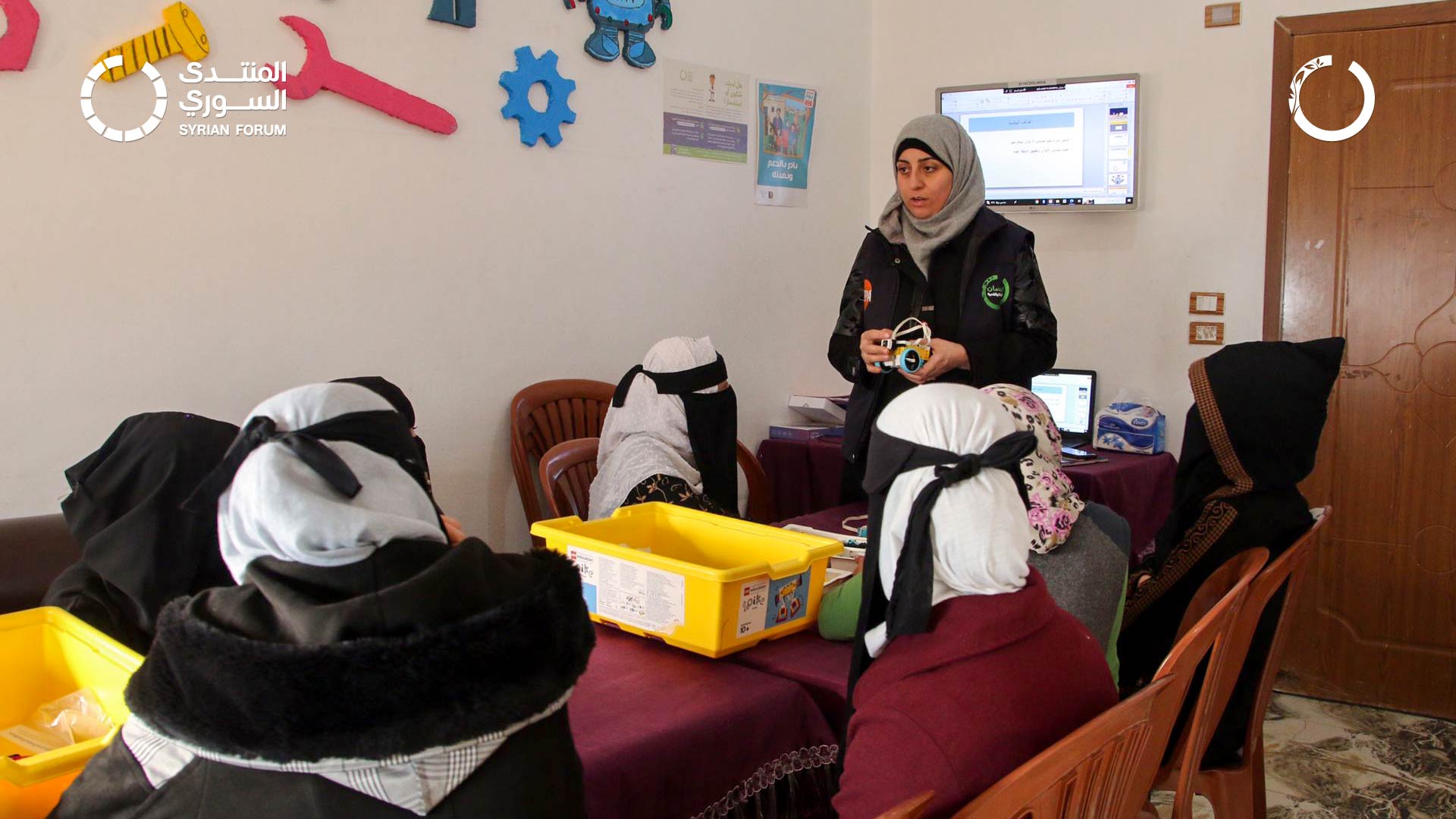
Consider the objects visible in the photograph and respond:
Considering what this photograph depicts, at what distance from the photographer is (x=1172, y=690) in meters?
1.33

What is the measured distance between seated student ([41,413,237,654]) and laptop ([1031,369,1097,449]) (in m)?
2.86

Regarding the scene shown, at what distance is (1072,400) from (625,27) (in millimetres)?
1972

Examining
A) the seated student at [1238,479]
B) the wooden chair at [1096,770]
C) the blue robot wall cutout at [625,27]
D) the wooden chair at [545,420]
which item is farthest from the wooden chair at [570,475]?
the wooden chair at [1096,770]

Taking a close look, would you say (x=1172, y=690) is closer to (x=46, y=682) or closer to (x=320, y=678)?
(x=320, y=678)

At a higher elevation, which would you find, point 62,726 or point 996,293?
point 996,293

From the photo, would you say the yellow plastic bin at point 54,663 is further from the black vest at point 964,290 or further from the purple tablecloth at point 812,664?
the black vest at point 964,290

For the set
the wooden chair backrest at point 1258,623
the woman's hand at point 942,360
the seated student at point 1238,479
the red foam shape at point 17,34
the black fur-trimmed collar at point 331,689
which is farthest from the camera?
the woman's hand at point 942,360

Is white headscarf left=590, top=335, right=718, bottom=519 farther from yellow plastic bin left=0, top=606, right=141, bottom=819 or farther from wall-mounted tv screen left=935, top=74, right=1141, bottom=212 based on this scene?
wall-mounted tv screen left=935, top=74, right=1141, bottom=212

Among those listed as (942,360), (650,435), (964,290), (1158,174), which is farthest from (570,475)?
(1158,174)

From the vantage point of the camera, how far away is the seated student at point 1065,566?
67.9 inches

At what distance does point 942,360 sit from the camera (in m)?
2.59

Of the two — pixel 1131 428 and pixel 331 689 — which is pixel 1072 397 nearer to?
pixel 1131 428

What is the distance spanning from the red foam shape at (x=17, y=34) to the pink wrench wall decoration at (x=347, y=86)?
515 mm

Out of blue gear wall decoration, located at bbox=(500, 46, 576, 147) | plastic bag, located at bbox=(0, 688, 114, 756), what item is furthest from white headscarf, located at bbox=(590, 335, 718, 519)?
plastic bag, located at bbox=(0, 688, 114, 756)
